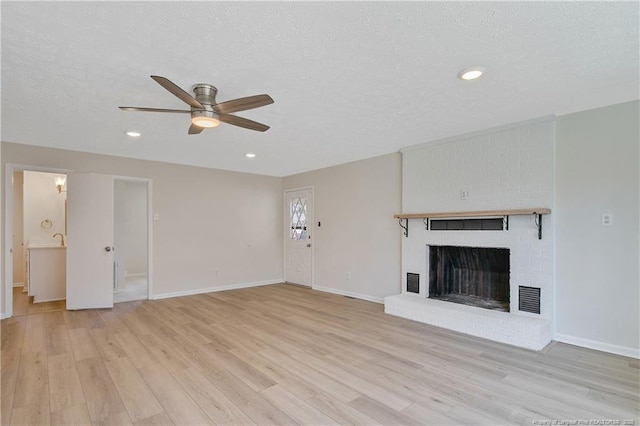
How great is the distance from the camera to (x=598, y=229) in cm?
322

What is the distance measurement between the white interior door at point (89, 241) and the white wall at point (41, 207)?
2445 millimetres

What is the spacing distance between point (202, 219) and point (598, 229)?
5901 mm

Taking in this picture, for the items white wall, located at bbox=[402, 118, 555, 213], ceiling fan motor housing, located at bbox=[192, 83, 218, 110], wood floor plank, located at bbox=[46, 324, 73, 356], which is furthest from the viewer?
white wall, located at bbox=[402, 118, 555, 213]

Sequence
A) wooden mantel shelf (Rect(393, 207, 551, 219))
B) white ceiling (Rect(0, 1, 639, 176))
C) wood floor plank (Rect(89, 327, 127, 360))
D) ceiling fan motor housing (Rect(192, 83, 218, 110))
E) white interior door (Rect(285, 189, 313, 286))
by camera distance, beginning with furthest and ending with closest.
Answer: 1. white interior door (Rect(285, 189, 313, 286))
2. wooden mantel shelf (Rect(393, 207, 551, 219))
3. wood floor plank (Rect(89, 327, 127, 360))
4. ceiling fan motor housing (Rect(192, 83, 218, 110))
5. white ceiling (Rect(0, 1, 639, 176))

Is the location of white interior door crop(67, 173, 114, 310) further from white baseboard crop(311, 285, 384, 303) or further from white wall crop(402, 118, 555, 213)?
white wall crop(402, 118, 555, 213)

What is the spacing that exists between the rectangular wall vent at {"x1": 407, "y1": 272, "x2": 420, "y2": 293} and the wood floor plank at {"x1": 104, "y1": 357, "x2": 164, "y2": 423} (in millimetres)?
3534

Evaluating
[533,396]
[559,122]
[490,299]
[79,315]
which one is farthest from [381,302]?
[79,315]

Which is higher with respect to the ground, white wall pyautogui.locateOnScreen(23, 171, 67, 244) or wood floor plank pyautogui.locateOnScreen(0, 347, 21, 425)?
white wall pyautogui.locateOnScreen(23, 171, 67, 244)

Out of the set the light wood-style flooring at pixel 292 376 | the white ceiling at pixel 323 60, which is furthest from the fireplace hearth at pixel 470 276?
Result: the white ceiling at pixel 323 60

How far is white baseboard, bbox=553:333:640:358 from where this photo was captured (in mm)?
3012

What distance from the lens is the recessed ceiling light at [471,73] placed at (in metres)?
2.42

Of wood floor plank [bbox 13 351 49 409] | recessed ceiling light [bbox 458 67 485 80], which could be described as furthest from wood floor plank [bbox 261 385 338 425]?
recessed ceiling light [bbox 458 67 485 80]

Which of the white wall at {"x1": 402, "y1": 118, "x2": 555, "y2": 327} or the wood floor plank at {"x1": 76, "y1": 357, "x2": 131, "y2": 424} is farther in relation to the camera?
the white wall at {"x1": 402, "y1": 118, "x2": 555, "y2": 327}

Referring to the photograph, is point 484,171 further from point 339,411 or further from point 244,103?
point 339,411
